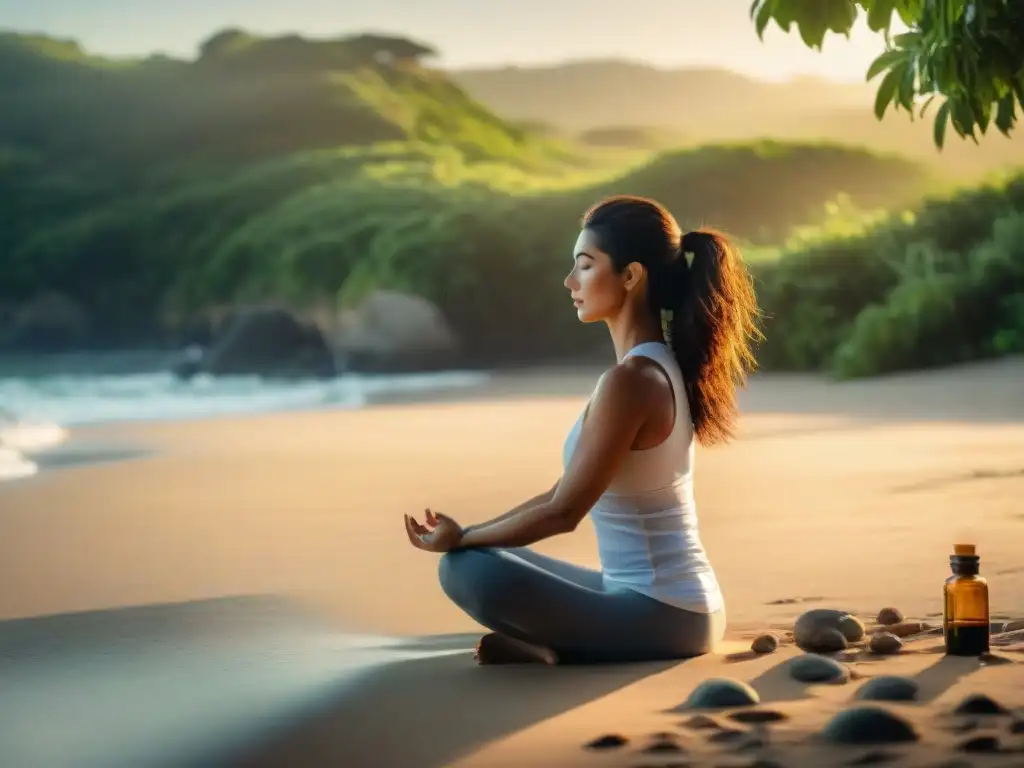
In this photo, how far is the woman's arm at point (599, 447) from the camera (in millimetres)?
3549

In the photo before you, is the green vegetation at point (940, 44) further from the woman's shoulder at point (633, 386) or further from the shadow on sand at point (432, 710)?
the shadow on sand at point (432, 710)

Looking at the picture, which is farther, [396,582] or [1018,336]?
[1018,336]

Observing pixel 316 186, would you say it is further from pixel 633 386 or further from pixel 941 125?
pixel 633 386

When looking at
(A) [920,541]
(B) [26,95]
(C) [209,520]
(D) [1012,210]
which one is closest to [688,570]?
(A) [920,541]

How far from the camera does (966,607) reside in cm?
363

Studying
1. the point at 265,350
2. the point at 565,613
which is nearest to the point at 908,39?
the point at 565,613

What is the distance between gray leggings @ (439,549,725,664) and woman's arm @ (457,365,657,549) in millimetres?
132

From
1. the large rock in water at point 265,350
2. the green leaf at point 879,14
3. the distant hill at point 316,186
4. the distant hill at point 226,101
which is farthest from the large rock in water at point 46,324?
the green leaf at point 879,14

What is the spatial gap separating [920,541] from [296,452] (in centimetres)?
483

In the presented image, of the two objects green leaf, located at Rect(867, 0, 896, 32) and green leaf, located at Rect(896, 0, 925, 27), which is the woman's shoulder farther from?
green leaf, located at Rect(896, 0, 925, 27)

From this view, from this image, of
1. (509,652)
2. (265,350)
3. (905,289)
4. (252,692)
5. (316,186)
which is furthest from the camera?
(316,186)

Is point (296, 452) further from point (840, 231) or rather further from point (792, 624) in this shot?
point (840, 231)

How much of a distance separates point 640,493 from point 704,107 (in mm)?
25778

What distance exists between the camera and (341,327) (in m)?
22.7
